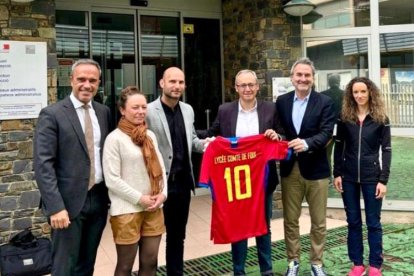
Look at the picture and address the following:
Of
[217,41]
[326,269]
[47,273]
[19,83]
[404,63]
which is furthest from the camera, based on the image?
[217,41]

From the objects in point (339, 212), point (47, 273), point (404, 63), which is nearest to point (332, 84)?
point (404, 63)

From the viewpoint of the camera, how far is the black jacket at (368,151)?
352 cm

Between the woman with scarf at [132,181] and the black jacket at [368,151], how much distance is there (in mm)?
1602

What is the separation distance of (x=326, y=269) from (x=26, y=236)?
2565mm

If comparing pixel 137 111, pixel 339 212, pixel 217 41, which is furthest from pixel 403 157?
pixel 137 111

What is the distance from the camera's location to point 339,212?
563 cm

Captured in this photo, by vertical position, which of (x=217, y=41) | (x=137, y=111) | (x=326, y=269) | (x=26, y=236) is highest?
(x=217, y=41)

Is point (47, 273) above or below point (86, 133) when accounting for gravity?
below

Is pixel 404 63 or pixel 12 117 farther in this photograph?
pixel 404 63

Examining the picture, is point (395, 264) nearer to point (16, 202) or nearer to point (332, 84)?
point (332, 84)

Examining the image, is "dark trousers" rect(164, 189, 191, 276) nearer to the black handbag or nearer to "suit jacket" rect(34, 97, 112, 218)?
"suit jacket" rect(34, 97, 112, 218)

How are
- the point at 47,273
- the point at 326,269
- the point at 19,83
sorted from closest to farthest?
the point at 47,273
the point at 326,269
the point at 19,83

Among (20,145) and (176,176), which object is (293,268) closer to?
(176,176)

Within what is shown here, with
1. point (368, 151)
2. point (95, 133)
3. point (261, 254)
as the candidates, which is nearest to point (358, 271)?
point (261, 254)
